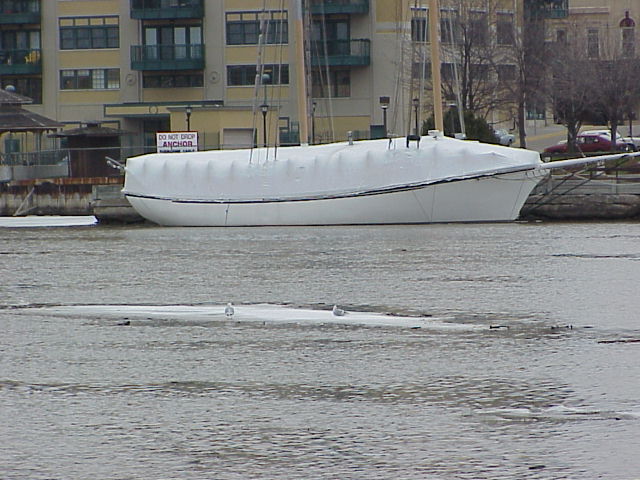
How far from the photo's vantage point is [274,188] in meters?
42.4

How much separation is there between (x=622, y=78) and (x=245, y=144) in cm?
1679

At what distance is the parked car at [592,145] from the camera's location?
65.1 meters

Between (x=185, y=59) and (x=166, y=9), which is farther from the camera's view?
(x=185, y=59)

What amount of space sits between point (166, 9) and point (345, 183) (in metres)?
34.3

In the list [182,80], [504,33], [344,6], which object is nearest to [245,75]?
[182,80]

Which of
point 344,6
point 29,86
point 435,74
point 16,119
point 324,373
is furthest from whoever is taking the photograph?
point 29,86

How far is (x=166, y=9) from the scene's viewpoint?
2857 inches

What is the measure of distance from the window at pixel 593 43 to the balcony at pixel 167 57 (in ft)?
64.9

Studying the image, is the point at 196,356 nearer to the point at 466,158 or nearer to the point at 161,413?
the point at 161,413

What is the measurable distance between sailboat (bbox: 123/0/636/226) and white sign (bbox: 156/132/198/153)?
5.14 metres

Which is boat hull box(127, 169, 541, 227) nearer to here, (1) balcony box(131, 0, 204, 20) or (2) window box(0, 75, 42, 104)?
(1) balcony box(131, 0, 204, 20)

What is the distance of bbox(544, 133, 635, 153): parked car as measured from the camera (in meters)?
65.1

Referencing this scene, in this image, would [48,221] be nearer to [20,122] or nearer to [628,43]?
[20,122]

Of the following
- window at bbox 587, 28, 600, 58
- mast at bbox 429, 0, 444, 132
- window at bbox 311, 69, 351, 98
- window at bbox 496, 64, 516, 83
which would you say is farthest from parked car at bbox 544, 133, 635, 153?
mast at bbox 429, 0, 444, 132
